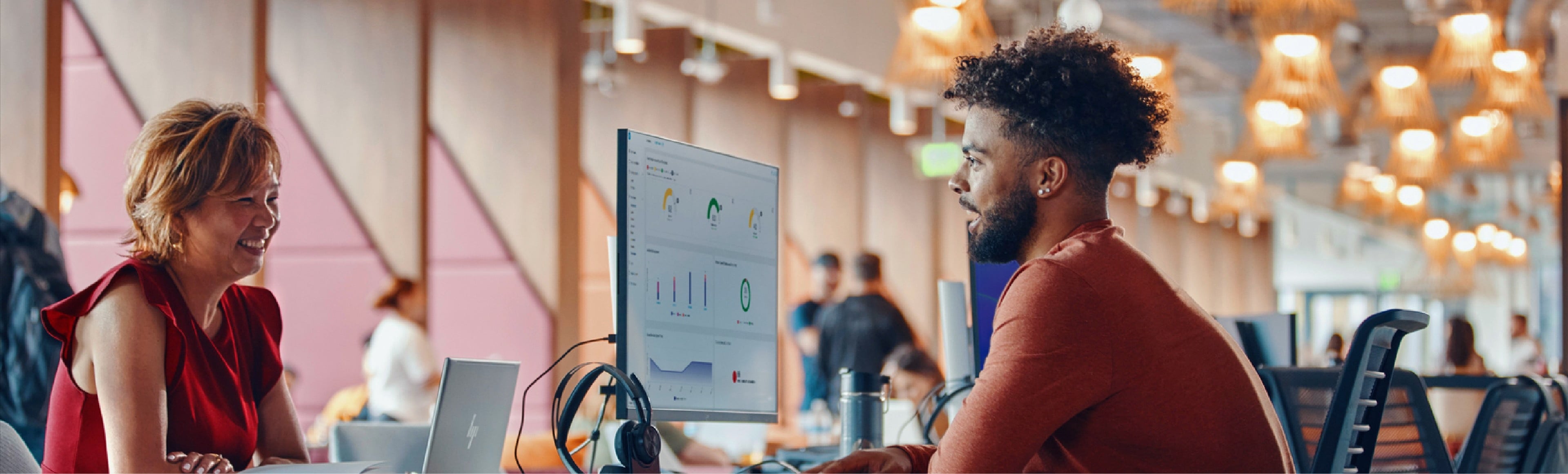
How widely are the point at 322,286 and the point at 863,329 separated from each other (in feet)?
9.08

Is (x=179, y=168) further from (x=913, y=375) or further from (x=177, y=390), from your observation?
(x=913, y=375)

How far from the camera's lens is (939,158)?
10.1m

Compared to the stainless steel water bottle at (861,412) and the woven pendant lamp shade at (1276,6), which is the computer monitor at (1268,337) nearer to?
the stainless steel water bottle at (861,412)

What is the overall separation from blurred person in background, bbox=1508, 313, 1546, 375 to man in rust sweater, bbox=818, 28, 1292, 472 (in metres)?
9.25

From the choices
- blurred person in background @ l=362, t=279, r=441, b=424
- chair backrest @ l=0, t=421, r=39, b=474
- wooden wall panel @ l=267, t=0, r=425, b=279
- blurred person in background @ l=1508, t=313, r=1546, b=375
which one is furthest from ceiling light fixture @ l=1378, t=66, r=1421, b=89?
chair backrest @ l=0, t=421, r=39, b=474

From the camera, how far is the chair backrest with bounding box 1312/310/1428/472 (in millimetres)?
1889

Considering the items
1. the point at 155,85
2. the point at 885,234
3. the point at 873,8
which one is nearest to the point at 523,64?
the point at 155,85

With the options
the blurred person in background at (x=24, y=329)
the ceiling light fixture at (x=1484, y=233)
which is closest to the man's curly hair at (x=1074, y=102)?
the blurred person in background at (x=24, y=329)

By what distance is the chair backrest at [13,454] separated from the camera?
1616 millimetres

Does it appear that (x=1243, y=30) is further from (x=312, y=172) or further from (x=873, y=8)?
(x=312, y=172)

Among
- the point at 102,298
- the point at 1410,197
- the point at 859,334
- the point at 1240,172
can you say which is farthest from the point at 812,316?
the point at 1410,197

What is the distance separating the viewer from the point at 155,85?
5578 mm

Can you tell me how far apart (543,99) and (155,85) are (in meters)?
2.04

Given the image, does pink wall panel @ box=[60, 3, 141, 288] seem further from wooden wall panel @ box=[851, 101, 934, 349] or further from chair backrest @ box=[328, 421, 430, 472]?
wooden wall panel @ box=[851, 101, 934, 349]
